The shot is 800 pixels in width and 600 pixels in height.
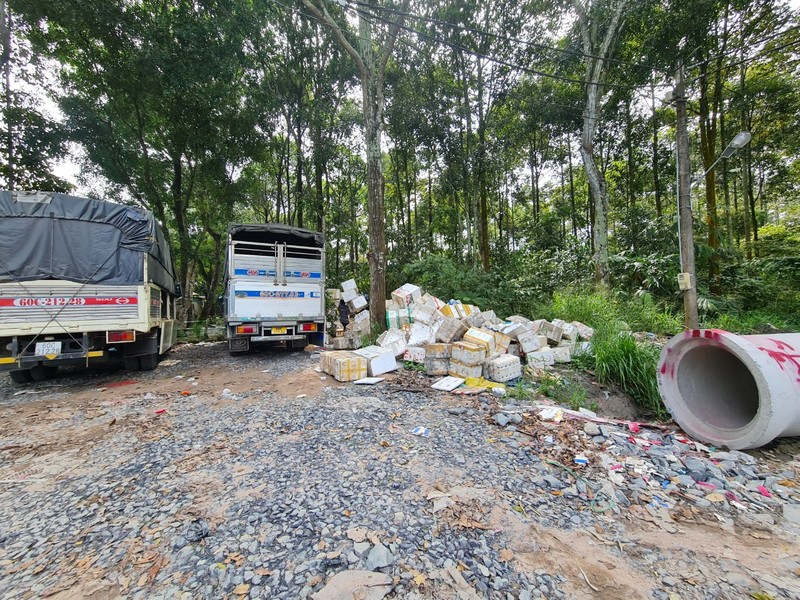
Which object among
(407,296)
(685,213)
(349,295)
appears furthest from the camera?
(349,295)

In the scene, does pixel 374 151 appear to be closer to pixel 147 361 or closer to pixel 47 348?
pixel 147 361

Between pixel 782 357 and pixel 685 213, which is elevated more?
pixel 685 213

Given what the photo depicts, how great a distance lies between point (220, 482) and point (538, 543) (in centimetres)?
218

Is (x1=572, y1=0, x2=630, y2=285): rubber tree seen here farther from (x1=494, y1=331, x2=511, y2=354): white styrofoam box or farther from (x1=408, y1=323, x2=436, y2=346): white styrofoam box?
(x1=408, y1=323, x2=436, y2=346): white styrofoam box

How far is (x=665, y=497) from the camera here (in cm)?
236

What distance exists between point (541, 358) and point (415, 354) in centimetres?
207

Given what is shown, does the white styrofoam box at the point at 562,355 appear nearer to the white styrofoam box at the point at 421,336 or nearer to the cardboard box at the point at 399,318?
the white styrofoam box at the point at 421,336

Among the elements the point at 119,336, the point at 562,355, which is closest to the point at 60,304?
the point at 119,336

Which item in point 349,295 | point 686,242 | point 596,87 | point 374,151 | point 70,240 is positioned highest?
point 596,87

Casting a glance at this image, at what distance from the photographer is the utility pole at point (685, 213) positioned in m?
6.06

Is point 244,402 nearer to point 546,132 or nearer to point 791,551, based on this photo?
point 791,551

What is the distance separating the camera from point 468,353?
191 inches

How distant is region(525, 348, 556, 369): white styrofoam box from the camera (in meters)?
5.30

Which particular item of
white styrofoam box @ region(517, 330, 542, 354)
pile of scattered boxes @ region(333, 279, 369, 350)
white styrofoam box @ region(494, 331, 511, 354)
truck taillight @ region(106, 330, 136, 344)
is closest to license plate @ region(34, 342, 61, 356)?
truck taillight @ region(106, 330, 136, 344)
